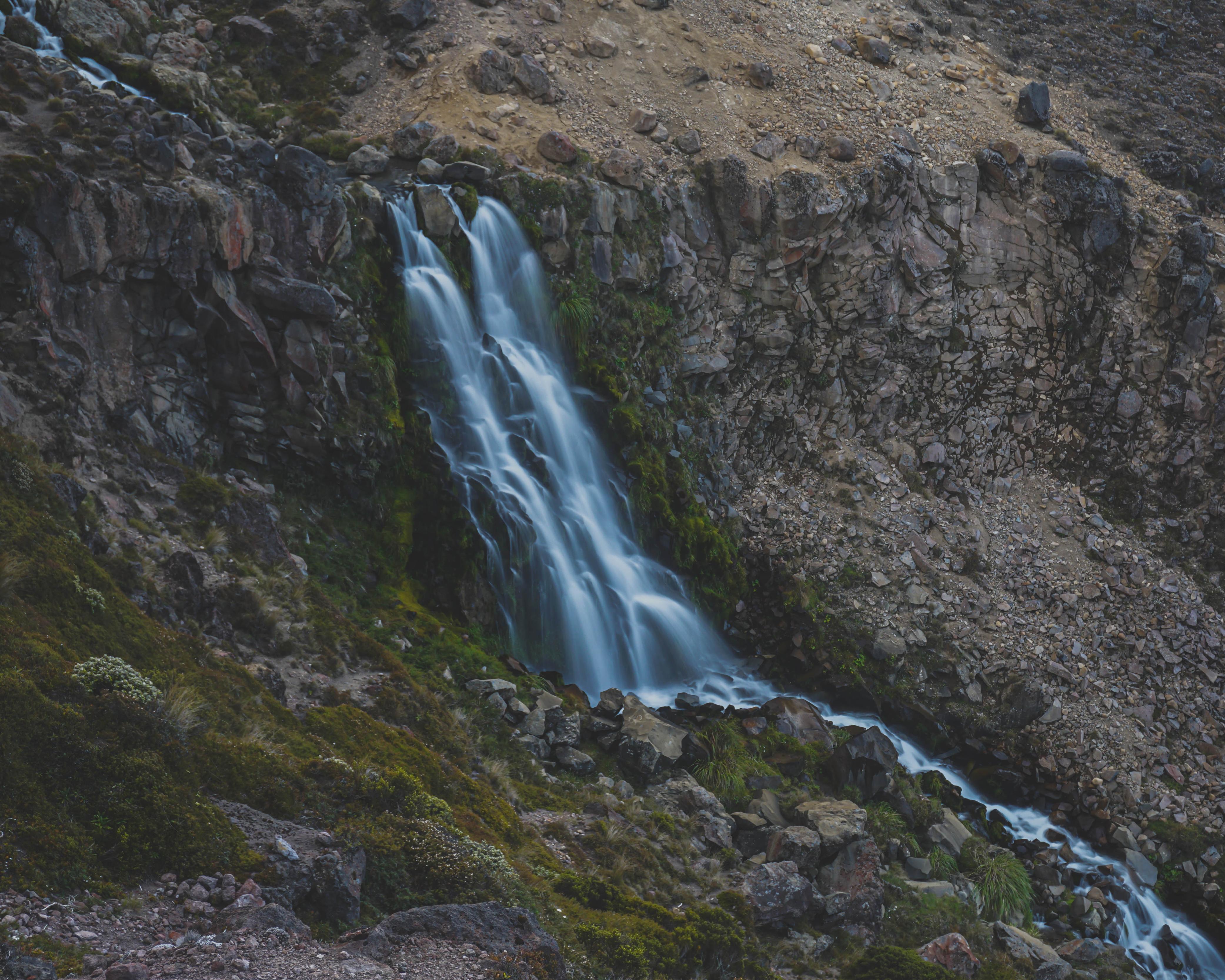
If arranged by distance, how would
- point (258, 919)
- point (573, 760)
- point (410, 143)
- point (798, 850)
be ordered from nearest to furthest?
point (258, 919), point (798, 850), point (573, 760), point (410, 143)

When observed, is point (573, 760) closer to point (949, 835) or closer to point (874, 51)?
point (949, 835)

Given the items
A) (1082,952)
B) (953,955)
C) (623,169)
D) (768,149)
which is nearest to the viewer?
(953,955)

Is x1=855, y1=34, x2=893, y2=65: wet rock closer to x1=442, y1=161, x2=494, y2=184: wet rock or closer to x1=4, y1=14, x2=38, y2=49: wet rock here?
x1=442, y1=161, x2=494, y2=184: wet rock

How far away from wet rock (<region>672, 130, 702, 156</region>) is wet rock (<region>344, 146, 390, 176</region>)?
352 inches

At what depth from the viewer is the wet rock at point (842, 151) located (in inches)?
1093

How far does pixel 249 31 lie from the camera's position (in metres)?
26.8

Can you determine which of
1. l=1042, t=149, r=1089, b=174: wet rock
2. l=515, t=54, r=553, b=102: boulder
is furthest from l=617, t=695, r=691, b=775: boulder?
l=1042, t=149, r=1089, b=174: wet rock

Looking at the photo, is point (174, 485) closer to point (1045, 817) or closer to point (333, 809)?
point (333, 809)

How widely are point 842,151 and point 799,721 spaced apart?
17558 mm

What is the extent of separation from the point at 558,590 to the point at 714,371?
944cm

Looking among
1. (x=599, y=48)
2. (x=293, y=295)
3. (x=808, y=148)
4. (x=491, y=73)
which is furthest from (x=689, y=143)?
(x=293, y=295)

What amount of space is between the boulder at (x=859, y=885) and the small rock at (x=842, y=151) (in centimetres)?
2057

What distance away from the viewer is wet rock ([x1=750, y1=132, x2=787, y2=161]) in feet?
90.2

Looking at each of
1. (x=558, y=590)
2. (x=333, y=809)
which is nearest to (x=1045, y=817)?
(x=558, y=590)
